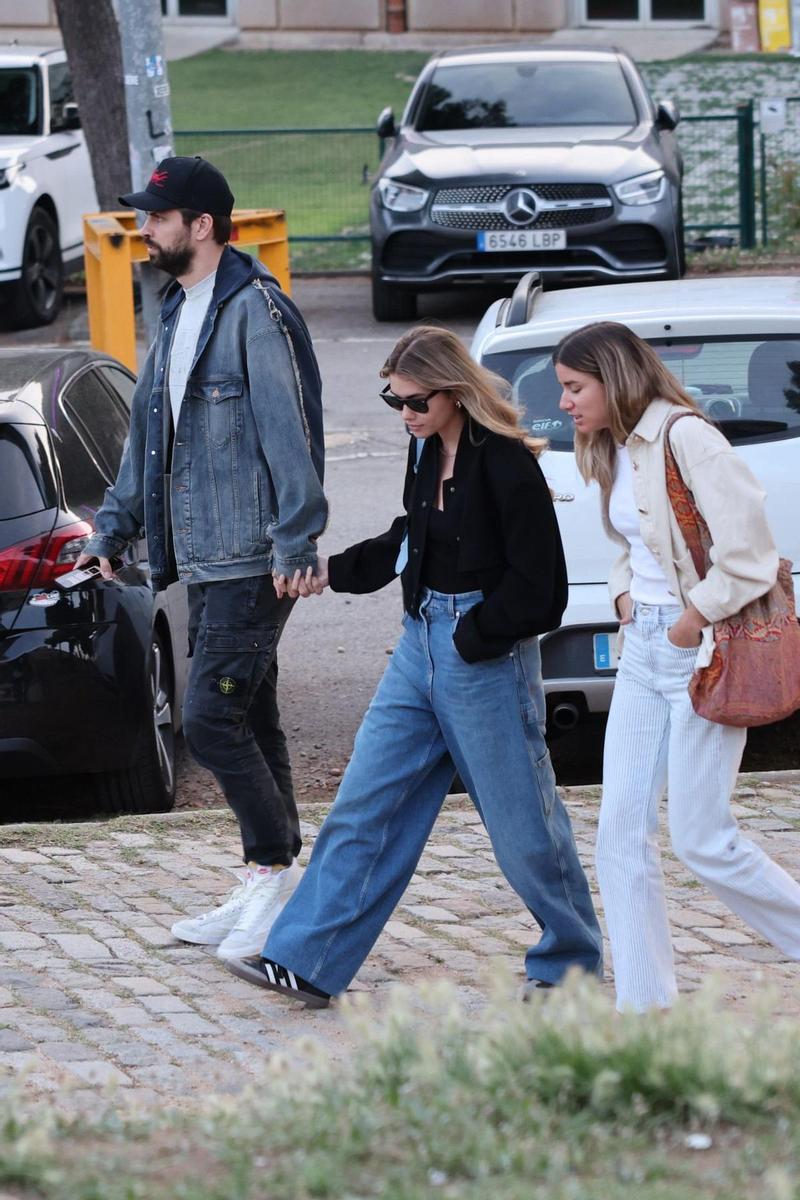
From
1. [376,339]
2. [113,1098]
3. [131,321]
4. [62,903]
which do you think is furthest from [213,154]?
[113,1098]

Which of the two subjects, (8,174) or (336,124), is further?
(336,124)

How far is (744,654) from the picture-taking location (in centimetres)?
419

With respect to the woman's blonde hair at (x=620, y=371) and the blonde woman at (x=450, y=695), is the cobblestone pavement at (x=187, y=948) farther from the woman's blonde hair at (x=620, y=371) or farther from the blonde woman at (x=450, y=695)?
the woman's blonde hair at (x=620, y=371)

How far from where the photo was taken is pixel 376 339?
15523mm

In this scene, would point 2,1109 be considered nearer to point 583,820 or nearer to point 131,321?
point 583,820

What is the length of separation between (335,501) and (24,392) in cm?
469

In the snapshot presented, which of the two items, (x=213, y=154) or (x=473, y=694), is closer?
(x=473, y=694)

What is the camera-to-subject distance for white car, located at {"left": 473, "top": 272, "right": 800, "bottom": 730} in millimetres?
6320

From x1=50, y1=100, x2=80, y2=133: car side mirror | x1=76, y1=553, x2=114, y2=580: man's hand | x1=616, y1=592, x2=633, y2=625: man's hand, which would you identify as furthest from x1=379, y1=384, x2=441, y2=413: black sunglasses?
x1=50, y1=100, x2=80, y2=133: car side mirror

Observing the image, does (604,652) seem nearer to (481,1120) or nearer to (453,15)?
(481,1120)

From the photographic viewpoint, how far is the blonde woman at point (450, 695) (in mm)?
4352

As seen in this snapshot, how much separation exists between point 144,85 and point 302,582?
638 centimetres

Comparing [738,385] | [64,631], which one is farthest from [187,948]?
[738,385]

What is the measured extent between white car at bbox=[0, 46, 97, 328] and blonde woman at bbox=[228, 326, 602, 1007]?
11.7m
